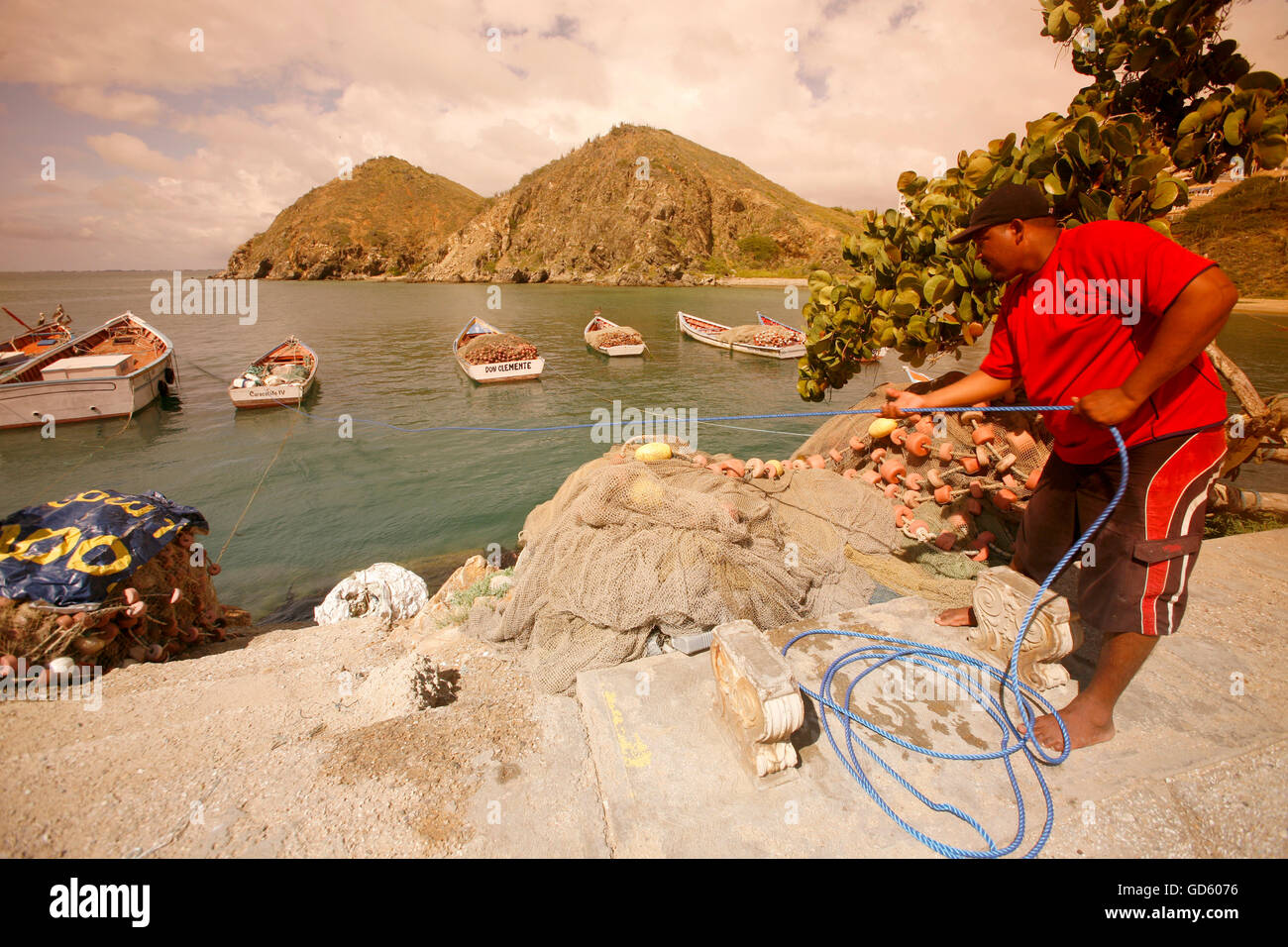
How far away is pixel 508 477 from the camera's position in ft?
47.7

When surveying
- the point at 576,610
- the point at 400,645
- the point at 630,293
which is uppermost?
the point at 630,293

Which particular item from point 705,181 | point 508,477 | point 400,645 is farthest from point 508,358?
point 705,181

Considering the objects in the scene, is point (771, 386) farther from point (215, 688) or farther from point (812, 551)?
point (215, 688)

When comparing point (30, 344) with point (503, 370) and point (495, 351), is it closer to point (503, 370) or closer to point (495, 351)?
point (495, 351)

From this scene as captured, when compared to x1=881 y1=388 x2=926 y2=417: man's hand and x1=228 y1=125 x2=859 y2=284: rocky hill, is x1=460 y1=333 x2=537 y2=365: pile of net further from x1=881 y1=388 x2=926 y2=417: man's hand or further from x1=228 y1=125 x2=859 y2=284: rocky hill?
x1=228 y1=125 x2=859 y2=284: rocky hill

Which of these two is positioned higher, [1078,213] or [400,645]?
[1078,213]

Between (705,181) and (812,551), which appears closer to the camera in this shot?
(812,551)

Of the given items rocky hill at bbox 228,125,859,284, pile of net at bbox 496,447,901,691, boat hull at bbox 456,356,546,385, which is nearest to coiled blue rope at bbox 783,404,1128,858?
pile of net at bbox 496,447,901,691

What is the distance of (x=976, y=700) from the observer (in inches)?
130

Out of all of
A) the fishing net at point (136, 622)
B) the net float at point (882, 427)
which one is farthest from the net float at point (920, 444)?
the fishing net at point (136, 622)

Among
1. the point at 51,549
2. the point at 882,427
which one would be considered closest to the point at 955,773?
the point at 882,427
